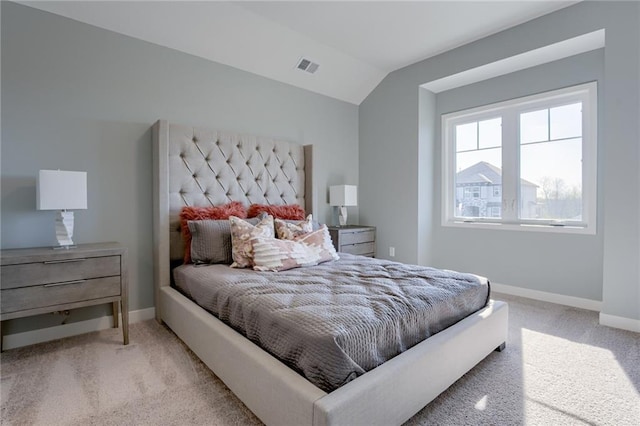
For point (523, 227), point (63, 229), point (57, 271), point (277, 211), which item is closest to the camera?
point (57, 271)

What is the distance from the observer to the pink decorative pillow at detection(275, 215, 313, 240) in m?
2.71

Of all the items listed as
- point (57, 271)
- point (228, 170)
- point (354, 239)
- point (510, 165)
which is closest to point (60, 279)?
point (57, 271)

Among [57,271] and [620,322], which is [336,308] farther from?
[620,322]

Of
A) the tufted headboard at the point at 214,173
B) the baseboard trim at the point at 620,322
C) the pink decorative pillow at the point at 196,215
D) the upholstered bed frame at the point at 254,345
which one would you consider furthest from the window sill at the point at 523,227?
the pink decorative pillow at the point at 196,215

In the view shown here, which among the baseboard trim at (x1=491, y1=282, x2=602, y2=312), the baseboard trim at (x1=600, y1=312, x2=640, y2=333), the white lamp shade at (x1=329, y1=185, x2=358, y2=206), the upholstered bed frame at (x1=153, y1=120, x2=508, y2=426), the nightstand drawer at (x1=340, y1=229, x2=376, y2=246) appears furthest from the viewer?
the white lamp shade at (x1=329, y1=185, x2=358, y2=206)

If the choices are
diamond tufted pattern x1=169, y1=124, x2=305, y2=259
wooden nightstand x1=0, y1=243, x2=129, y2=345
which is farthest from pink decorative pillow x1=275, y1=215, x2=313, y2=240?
wooden nightstand x1=0, y1=243, x2=129, y2=345

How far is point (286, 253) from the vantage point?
2373 millimetres

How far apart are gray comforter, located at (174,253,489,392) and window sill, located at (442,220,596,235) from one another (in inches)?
66.6

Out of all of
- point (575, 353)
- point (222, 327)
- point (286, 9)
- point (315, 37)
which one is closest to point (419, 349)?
point (222, 327)

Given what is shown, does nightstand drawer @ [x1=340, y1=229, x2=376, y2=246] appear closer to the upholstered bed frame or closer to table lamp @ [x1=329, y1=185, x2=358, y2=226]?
table lamp @ [x1=329, y1=185, x2=358, y2=226]

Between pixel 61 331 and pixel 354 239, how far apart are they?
2881 mm

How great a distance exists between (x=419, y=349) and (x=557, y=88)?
3.16 meters

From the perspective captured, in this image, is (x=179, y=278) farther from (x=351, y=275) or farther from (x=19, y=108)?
(x=19, y=108)

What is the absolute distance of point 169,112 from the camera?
292 centimetres
